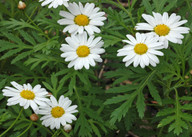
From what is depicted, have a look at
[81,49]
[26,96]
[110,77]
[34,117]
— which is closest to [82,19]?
[81,49]

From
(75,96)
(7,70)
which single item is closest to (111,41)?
(75,96)

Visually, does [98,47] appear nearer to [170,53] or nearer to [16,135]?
[170,53]

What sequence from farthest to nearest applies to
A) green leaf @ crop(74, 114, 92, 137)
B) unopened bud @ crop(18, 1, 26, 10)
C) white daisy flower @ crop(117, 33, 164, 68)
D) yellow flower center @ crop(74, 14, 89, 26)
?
1. unopened bud @ crop(18, 1, 26, 10)
2. green leaf @ crop(74, 114, 92, 137)
3. yellow flower center @ crop(74, 14, 89, 26)
4. white daisy flower @ crop(117, 33, 164, 68)

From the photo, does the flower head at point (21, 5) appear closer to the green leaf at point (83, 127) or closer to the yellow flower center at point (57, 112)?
the yellow flower center at point (57, 112)

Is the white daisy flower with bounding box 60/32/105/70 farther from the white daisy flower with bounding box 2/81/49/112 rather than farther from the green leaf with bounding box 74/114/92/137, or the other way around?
the green leaf with bounding box 74/114/92/137

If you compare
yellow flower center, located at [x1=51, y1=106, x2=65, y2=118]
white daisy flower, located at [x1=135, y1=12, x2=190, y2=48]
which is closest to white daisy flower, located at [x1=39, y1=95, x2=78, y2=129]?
yellow flower center, located at [x1=51, y1=106, x2=65, y2=118]

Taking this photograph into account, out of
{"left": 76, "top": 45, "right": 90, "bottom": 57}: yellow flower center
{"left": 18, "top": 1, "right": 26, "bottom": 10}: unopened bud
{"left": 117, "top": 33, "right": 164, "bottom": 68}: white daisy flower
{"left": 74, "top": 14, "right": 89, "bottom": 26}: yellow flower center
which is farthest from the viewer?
{"left": 18, "top": 1, "right": 26, "bottom": 10}: unopened bud

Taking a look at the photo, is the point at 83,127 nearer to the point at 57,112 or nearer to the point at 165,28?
the point at 57,112
